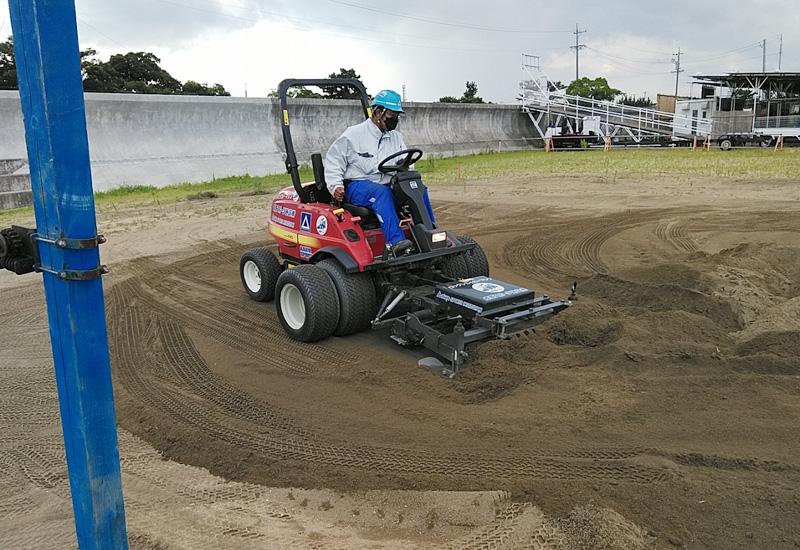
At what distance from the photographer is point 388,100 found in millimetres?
5906

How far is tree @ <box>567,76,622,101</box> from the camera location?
62.4 metres

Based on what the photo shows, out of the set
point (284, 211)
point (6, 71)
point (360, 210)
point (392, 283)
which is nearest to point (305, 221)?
point (284, 211)

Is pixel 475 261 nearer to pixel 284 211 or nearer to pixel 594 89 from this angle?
pixel 284 211

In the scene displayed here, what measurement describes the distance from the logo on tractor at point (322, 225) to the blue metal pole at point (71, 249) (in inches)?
151

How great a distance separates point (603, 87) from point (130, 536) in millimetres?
66486

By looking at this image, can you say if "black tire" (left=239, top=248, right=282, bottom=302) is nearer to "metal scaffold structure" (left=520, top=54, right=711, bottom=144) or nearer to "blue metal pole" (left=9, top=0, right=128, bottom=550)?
"blue metal pole" (left=9, top=0, right=128, bottom=550)

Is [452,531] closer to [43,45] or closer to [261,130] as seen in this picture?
[43,45]

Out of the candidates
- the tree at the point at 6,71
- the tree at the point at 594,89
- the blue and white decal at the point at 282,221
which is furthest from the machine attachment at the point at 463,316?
the tree at the point at 594,89

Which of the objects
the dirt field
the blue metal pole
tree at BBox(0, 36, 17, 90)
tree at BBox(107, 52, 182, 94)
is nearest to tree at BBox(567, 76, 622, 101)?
tree at BBox(107, 52, 182, 94)

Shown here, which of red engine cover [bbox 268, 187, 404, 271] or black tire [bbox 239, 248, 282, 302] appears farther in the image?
black tire [bbox 239, 248, 282, 302]

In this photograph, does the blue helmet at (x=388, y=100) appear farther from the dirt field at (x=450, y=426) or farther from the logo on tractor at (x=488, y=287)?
the dirt field at (x=450, y=426)

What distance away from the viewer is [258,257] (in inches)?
274

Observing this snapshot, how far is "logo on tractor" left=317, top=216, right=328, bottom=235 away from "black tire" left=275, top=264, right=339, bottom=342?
0.36m

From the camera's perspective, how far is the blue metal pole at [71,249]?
1.95m
